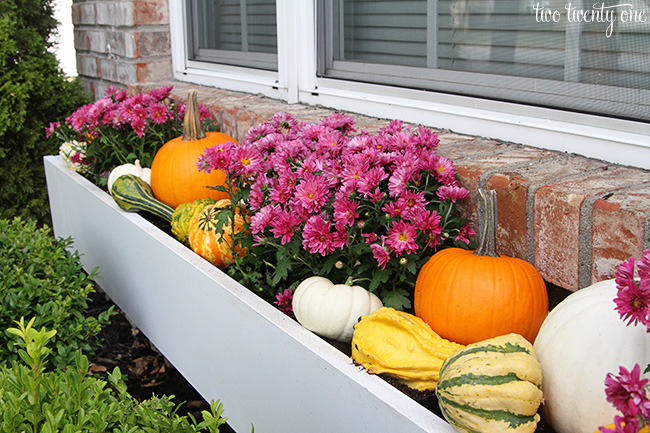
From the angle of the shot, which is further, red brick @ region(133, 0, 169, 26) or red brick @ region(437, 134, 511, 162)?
red brick @ region(133, 0, 169, 26)

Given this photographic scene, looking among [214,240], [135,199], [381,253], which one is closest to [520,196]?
[381,253]

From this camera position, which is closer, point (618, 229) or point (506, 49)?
point (618, 229)

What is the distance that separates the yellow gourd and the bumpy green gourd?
989 mm

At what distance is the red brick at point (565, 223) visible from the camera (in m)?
1.43

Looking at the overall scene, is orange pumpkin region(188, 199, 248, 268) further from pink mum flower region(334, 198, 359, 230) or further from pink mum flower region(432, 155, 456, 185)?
pink mum flower region(432, 155, 456, 185)

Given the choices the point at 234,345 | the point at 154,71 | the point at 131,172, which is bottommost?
the point at 234,345

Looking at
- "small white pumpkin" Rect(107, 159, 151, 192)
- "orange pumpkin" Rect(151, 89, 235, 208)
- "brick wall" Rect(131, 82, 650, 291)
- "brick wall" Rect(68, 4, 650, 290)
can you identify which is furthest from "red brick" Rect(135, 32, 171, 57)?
"brick wall" Rect(131, 82, 650, 291)

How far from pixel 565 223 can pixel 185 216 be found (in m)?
1.33

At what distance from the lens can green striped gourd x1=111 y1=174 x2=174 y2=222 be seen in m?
2.50

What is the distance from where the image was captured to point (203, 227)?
207cm

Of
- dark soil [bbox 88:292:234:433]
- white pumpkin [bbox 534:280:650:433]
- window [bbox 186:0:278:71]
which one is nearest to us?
white pumpkin [bbox 534:280:650:433]

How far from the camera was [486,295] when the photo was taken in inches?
55.2

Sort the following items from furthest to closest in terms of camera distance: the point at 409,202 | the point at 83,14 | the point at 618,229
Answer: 1. the point at 83,14
2. the point at 409,202
3. the point at 618,229

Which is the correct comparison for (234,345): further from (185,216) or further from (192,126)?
(192,126)
